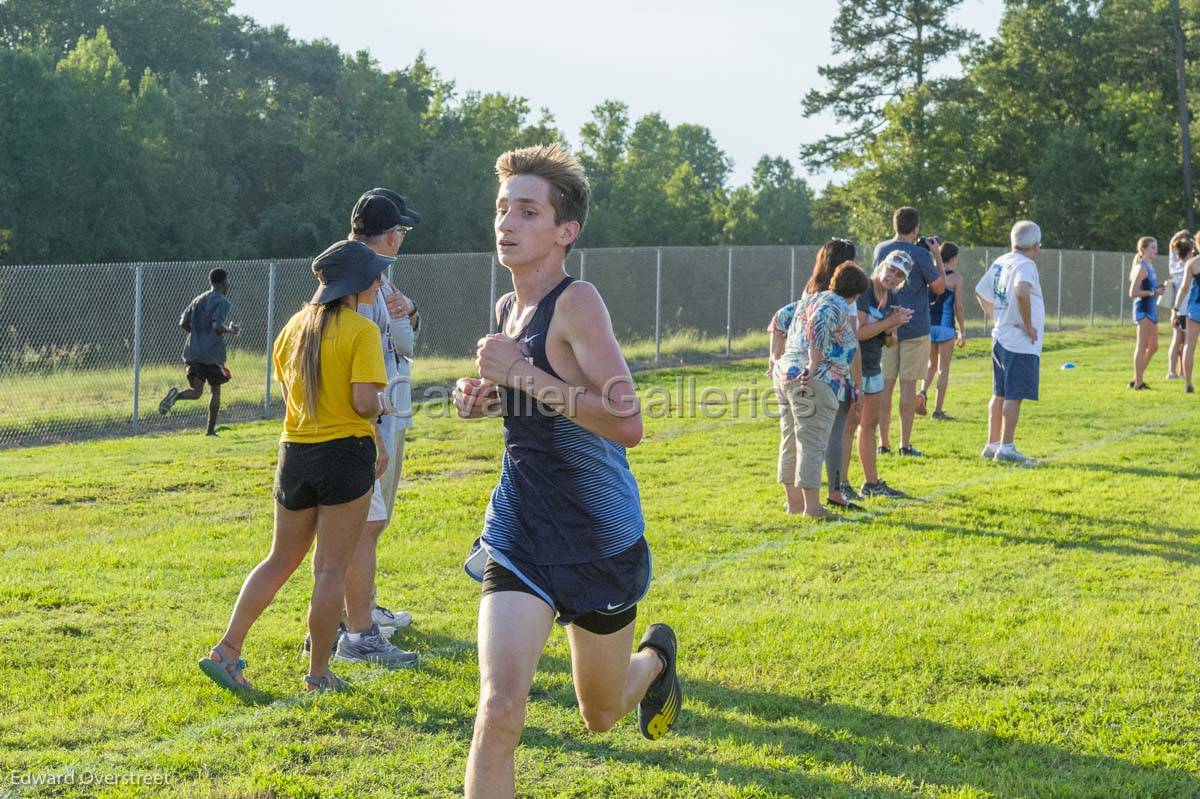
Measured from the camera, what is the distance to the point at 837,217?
6362 cm

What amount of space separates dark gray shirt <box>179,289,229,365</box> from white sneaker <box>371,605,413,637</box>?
8657 mm

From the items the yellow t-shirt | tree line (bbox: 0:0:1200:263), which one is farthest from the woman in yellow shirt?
tree line (bbox: 0:0:1200:263)

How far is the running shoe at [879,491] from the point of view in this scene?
9.80 m

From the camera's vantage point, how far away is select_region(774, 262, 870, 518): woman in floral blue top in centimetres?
857

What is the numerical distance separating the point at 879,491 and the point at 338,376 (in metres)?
5.79

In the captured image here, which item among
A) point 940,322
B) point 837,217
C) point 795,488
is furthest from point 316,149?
point 795,488

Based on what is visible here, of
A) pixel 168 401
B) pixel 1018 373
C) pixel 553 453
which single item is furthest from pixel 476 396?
pixel 168 401

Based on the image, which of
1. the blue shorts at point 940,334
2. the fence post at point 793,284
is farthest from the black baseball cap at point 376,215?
the fence post at point 793,284

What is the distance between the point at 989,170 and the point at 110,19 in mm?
37824

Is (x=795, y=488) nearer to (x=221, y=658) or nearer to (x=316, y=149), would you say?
(x=221, y=658)

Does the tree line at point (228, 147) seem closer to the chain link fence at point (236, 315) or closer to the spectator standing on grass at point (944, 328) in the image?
the chain link fence at point (236, 315)

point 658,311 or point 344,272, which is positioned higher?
point 658,311

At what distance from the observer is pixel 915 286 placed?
1141 cm

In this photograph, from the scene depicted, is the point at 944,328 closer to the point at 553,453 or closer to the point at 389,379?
the point at 389,379
